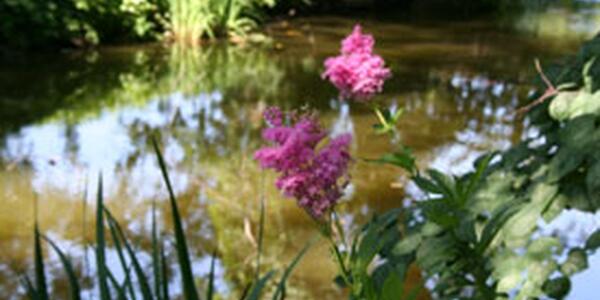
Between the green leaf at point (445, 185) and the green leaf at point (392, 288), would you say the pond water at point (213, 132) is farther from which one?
the green leaf at point (392, 288)

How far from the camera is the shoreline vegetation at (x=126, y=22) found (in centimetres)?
831

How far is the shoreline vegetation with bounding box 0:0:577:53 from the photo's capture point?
327 inches

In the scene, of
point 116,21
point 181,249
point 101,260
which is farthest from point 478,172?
point 116,21

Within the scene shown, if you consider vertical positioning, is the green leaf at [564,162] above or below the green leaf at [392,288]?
above

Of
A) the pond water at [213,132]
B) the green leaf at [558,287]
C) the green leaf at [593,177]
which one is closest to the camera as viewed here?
the green leaf at [593,177]

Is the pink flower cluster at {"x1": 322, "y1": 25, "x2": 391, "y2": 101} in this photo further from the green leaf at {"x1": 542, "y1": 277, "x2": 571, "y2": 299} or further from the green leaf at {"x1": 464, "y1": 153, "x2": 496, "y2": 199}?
the green leaf at {"x1": 542, "y1": 277, "x2": 571, "y2": 299}

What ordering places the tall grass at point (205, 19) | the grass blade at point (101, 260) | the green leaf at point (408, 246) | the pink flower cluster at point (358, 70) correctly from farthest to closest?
the tall grass at point (205, 19) < the pink flower cluster at point (358, 70) < the green leaf at point (408, 246) < the grass blade at point (101, 260)

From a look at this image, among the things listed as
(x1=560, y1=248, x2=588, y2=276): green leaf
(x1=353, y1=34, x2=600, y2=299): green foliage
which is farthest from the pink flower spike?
(x1=560, y1=248, x2=588, y2=276): green leaf

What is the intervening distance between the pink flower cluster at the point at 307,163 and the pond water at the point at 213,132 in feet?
1.37

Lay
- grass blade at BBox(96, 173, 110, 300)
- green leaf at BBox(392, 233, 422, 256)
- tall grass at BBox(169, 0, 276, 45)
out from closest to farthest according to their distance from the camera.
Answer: grass blade at BBox(96, 173, 110, 300) < green leaf at BBox(392, 233, 422, 256) < tall grass at BBox(169, 0, 276, 45)

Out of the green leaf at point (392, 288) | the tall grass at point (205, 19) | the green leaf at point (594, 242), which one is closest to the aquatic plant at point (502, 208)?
the green leaf at point (594, 242)

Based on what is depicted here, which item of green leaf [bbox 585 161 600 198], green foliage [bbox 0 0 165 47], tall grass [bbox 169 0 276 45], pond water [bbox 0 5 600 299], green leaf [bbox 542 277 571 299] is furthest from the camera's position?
tall grass [bbox 169 0 276 45]

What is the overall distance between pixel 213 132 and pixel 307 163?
3748mm

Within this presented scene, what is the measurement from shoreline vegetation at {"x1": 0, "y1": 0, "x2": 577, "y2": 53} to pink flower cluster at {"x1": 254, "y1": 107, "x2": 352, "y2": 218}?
6981 mm
